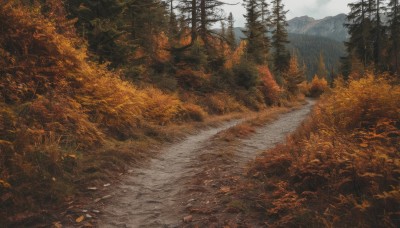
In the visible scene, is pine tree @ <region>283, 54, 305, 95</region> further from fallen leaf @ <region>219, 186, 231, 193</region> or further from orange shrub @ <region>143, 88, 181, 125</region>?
fallen leaf @ <region>219, 186, 231, 193</region>

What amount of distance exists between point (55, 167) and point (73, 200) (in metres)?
1.04

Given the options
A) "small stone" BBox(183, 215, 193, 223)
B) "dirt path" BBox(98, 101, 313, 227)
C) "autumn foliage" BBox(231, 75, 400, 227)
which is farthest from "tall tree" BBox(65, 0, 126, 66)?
"small stone" BBox(183, 215, 193, 223)

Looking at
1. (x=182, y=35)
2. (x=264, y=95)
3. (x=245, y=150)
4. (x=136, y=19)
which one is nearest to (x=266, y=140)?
(x=245, y=150)

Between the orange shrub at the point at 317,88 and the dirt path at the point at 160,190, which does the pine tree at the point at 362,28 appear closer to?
the orange shrub at the point at 317,88

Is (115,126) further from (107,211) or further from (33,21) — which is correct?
(107,211)

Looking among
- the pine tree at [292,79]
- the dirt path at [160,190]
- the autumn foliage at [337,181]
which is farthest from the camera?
the pine tree at [292,79]

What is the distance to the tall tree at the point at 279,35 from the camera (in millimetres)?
46156

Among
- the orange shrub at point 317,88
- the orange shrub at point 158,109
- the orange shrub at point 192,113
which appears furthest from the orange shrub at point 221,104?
the orange shrub at point 317,88

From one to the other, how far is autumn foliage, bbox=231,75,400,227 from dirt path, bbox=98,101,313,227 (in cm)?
144

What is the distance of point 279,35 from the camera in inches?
1848

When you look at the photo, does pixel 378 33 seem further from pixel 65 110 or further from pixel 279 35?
pixel 65 110

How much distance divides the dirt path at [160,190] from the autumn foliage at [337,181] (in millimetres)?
1441

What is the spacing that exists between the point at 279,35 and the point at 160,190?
146ft

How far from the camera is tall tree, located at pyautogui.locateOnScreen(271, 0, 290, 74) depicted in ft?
151
